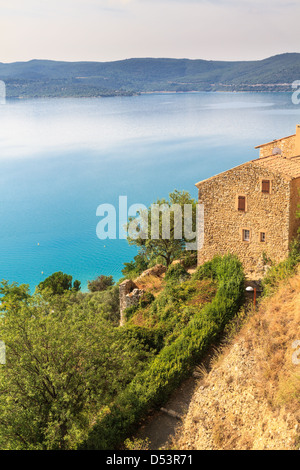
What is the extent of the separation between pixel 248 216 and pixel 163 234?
856 centimetres

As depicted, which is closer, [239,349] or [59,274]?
[239,349]

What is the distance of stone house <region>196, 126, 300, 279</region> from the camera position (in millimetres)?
20984

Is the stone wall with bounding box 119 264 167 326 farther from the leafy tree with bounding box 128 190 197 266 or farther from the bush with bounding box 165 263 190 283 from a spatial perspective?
the leafy tree with bounding box 128 190 197 266

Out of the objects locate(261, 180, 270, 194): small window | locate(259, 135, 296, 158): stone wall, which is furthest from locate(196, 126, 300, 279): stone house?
locate(259, 135, 296, 158): stone wall

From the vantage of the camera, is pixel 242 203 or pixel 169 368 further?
pixel 242 203

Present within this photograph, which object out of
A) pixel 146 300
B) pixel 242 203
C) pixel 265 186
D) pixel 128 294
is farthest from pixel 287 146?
pixel 128 294

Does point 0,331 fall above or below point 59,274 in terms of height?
above

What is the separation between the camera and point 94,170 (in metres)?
122

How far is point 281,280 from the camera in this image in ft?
59.5

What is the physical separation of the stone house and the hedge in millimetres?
2710

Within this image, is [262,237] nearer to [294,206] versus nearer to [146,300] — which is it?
[294,206]
